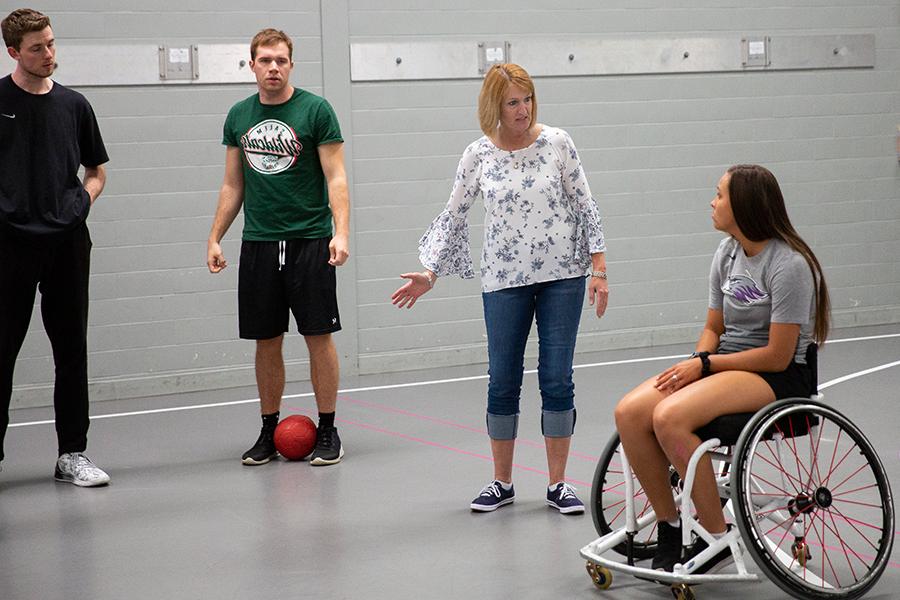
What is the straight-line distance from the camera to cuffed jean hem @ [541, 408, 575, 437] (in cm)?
385

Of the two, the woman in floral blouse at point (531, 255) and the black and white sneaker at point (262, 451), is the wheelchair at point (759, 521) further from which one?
the black and white sneaker at point (262, 451)

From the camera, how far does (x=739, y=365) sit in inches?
118

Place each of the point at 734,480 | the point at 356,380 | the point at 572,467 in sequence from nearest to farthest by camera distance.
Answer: the point at 734,480 → the point at 572,467 → the point at 356,380

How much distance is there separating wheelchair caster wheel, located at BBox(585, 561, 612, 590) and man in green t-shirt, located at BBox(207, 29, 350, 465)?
1.74 metres

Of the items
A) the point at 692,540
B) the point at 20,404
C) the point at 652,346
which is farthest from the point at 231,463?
the point at 652,346

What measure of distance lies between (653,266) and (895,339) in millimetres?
1478

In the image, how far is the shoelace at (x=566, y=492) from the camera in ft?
12.5

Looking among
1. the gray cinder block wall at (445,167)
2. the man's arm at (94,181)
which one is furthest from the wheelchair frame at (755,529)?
the gray cinder block wall at (445,167)

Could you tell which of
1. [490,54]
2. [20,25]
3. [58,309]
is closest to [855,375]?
[490,54]

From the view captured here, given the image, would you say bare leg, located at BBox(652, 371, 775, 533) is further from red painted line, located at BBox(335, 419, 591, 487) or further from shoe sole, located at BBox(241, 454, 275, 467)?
shoe sole, located at BBox(241, 454, 275, 467)

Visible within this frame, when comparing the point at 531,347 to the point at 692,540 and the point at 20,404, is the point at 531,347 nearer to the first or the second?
the point at 20,404

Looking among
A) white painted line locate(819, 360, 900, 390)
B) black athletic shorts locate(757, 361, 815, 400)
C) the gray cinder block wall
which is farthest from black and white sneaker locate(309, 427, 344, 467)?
white painted line locate(819, 360, 900, 390)

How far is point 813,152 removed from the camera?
776cm

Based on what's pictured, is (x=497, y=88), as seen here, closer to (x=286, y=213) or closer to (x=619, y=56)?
(x=286, y=213)
